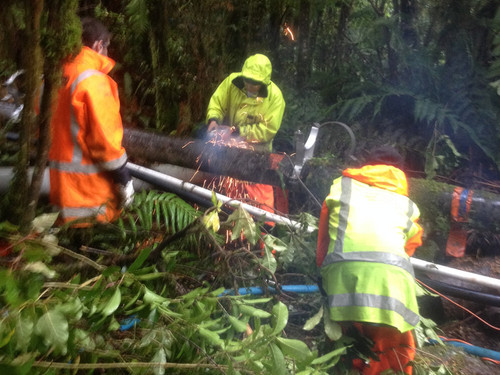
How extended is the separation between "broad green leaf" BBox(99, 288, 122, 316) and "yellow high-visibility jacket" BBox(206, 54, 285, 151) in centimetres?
355

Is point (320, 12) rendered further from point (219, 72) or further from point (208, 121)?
point (208, 121)

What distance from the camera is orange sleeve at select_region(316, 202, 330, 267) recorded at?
2834mm

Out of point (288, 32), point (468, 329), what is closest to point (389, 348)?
point (468, 329)

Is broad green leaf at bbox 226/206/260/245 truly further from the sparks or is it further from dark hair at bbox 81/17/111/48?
the sparks

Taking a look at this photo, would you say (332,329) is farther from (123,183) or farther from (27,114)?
(27,114)

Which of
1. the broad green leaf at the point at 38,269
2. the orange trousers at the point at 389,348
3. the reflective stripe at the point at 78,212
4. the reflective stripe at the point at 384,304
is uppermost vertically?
the broad green leaf at the point at 38,269

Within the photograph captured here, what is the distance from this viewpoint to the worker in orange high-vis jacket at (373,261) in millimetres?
2383

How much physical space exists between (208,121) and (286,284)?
2.61 m

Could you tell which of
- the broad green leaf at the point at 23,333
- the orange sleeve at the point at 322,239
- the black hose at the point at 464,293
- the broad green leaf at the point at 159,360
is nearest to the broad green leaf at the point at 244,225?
the orange sleeve at the point at 322,239

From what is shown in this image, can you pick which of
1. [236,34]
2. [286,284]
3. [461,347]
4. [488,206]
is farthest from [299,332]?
[236,34]

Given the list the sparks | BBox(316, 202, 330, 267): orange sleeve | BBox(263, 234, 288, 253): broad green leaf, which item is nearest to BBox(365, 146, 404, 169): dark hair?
BBox(316, 202, 330, 267): orange sleeve

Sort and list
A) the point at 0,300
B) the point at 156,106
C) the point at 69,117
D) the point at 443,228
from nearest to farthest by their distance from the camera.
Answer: the point at 0,300
the point at 69,117
the point at 443,228
the point at 156,106

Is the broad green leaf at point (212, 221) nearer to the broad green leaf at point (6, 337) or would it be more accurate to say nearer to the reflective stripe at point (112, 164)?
the reflective stripe at point (112, 164)

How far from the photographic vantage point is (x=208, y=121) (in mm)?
5086
